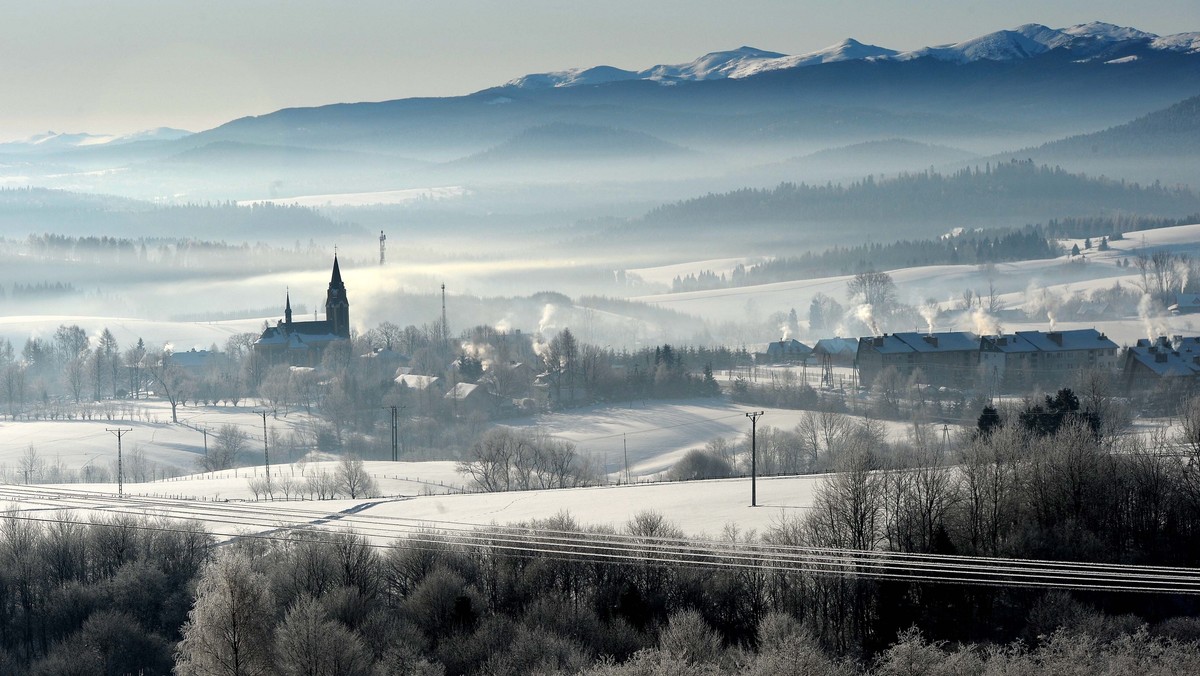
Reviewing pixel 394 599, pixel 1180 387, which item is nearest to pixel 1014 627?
pixel 394 599

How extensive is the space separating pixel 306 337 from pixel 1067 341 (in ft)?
302

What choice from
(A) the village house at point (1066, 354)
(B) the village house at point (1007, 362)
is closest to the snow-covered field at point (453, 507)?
(B) the village house at point (1007, 362)

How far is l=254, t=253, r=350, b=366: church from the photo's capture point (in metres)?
164

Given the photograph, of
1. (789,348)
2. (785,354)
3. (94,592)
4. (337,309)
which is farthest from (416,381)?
(94,592)

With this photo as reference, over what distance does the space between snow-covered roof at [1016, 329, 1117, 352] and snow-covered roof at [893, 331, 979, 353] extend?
493cm

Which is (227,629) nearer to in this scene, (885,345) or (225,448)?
(225,448)

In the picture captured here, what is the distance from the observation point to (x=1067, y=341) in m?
124

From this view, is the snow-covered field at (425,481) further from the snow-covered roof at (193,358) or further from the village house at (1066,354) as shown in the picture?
the snow-covered roof at (193,358)

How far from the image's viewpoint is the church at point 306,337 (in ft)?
538

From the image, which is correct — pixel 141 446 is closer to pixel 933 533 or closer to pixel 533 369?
pixel 533 369

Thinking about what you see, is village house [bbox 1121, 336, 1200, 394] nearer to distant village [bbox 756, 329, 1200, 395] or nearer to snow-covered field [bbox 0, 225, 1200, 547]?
distant village [bbox 756, 329, 1200, 395]

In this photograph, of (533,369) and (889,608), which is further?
(533,369)

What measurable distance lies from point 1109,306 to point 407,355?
8999 centimetres

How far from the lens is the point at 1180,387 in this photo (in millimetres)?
105875
